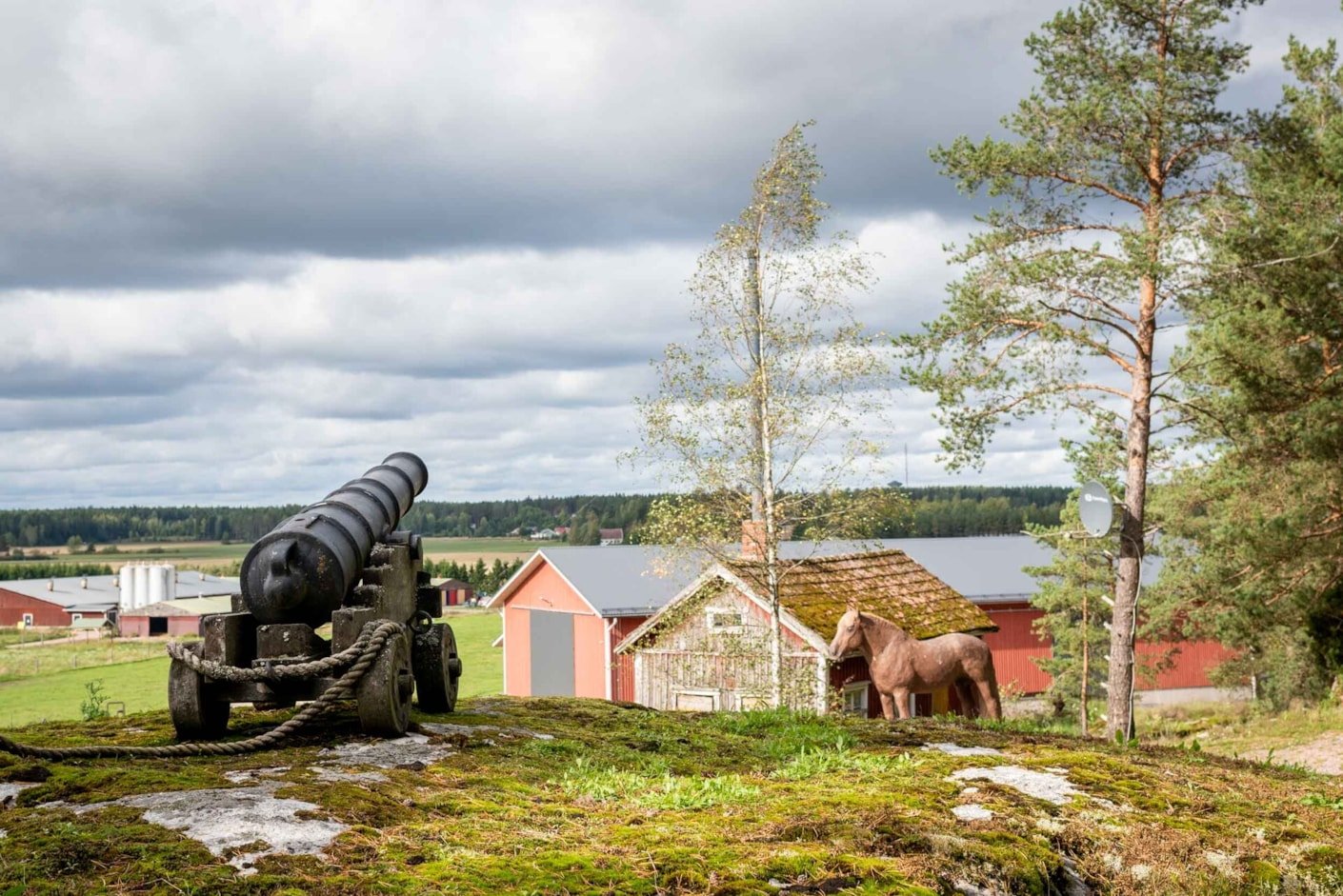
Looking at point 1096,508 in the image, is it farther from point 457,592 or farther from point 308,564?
point 457,592

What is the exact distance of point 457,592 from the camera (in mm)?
97562

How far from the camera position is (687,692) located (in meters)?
26.5

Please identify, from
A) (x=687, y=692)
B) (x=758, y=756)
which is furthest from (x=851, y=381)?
(x=758, y=756)

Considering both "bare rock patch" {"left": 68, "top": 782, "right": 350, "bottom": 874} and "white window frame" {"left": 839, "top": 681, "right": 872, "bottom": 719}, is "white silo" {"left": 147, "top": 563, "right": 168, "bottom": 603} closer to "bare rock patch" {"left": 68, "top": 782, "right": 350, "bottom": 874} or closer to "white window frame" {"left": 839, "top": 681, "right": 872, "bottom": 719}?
"white window frame" {"left": 839, "top": 681, "right": 872, "bottom": 719}

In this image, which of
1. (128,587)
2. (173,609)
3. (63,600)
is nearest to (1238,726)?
(173,609)

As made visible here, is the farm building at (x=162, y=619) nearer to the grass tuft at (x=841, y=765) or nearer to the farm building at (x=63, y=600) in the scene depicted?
the farm building at (x=63, y=600)

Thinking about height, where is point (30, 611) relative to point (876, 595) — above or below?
below

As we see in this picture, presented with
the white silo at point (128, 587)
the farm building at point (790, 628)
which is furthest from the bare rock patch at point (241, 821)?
the white silo at point (128, 587)

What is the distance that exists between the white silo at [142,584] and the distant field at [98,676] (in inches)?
540

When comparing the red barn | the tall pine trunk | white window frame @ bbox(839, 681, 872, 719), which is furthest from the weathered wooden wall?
the red barn

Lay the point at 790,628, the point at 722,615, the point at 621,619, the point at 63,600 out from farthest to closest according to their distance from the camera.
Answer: the point at 63,600 < the point at 621,619 < the point at 722,615 < the point at 790,628

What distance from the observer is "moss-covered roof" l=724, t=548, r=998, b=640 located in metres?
23.6

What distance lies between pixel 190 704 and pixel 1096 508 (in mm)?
13609

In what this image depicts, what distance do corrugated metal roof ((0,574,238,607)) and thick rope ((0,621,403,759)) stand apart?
84.5m
